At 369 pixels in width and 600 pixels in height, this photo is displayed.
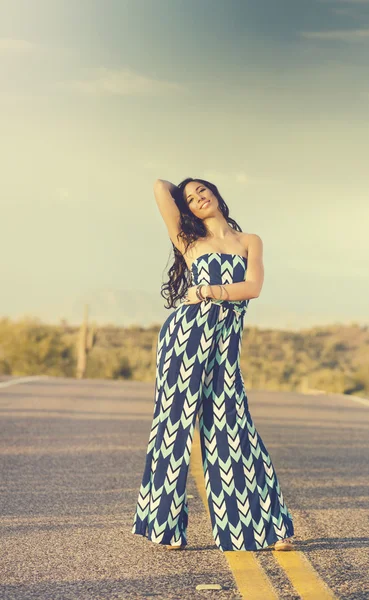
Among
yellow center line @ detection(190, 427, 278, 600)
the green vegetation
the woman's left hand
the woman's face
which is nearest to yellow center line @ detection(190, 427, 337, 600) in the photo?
yellow center line @ detection(190, 427, 278, 600)

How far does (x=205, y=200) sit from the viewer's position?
5812 millimetres

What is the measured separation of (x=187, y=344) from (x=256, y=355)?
7254 centimetres

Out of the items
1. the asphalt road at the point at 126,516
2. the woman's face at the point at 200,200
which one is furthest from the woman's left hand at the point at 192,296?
the asphalt road at the point at 126,516

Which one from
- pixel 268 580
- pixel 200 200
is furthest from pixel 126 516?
pixel 200 200

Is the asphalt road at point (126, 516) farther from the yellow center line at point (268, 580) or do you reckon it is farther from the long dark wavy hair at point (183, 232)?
the long dark wavy hair at point (183, 232)

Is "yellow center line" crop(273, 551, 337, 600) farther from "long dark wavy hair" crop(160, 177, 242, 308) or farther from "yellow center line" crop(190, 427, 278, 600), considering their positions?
"long dark wavy hair" crop(160, 177, 242, 308)

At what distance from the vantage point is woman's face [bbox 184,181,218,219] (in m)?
5.80

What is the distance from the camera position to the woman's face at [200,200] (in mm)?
5805

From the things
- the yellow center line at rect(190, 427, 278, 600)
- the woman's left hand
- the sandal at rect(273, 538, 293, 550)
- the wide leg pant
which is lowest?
the yellow center line at rect(190, 427, 278, 600)

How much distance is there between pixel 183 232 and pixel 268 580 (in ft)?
6.68

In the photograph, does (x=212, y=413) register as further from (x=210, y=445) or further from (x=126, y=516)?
(x=126, y=516)

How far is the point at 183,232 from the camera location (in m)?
5.81

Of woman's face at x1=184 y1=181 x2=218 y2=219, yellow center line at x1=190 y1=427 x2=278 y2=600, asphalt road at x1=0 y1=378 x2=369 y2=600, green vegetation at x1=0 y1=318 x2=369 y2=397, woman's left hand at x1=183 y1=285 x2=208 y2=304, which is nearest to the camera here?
yellow center line at x1=190 y1=427 x2=278 y2=600

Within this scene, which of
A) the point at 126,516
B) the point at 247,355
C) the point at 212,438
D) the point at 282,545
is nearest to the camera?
the point at 282,545
